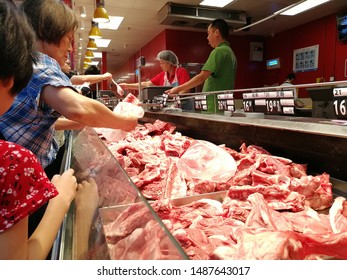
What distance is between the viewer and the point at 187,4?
8250 mm

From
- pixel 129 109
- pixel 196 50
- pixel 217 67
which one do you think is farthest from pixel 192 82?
pixel 196 50

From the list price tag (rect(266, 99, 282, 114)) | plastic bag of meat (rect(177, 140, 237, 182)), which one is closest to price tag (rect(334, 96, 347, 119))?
price tag (rect(266, 99, 282, 114))

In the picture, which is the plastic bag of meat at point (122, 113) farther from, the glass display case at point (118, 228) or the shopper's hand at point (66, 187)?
the shopper's hand at point (66, 187)

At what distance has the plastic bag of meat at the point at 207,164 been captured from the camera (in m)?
1.86

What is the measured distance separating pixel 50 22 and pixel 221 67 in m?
2.88

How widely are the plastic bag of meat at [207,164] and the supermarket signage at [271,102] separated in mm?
459

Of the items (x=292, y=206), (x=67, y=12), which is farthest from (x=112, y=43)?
(x=292, y=206)

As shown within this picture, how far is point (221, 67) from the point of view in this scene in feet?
13.9

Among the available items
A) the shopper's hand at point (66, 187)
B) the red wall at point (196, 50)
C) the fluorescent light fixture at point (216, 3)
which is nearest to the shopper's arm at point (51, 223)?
the shopper's hand at point (66, 187)

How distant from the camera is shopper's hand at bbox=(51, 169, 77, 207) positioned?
1291 millimetres

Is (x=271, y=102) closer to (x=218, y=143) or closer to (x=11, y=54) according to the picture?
(x=218, y=143)

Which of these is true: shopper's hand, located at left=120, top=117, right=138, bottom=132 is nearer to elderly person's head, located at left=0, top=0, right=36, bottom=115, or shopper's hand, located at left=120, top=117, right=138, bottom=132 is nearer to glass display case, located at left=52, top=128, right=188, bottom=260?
glass display case, located at left=52, top=128, right=188, bottom=260

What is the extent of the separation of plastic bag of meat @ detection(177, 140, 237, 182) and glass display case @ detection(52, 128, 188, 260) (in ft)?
1.76
